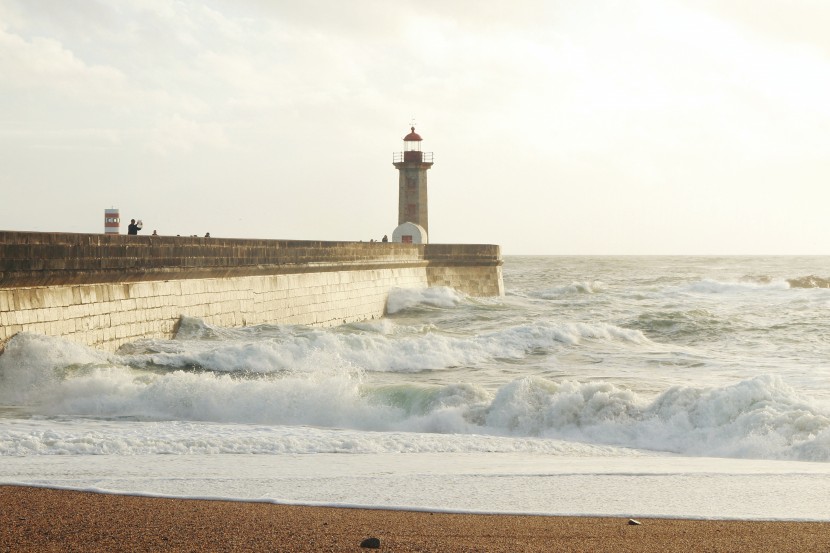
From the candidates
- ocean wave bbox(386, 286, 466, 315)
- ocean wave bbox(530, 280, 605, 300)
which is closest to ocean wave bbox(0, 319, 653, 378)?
ocean wave bbox(386, 286, 466, 315)

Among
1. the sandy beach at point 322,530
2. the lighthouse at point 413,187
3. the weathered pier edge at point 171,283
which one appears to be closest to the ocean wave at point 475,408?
the weathered pier edge at point 171,283

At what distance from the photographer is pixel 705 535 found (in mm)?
4055

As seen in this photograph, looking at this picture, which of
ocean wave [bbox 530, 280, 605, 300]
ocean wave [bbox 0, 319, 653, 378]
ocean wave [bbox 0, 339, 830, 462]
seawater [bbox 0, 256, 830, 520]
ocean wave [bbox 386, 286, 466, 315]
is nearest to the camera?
seawater [bbox 0, 256, 830, 520]

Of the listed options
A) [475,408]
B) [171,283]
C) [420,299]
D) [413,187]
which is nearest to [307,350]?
[171,283]

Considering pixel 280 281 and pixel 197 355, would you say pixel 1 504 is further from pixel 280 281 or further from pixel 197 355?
pixel 280 281

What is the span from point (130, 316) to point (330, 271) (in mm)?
7977

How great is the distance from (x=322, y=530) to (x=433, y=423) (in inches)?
169

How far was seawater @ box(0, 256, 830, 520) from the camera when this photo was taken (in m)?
4.96

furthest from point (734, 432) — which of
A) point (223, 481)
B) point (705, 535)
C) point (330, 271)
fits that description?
point (330, 271)

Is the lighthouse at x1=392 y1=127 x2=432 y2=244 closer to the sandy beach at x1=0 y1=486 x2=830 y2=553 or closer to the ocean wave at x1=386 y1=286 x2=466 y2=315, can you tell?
the ocean wave at x1=386 y1=286 x2=466 y2=315

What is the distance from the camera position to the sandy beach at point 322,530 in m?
3.75

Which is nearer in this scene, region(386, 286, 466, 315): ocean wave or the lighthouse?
region(386, 286, 466, 315): ocean wave

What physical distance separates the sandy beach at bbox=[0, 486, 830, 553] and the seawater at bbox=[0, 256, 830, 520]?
0.22 meters

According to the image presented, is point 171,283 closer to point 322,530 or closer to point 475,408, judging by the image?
point 475,408
